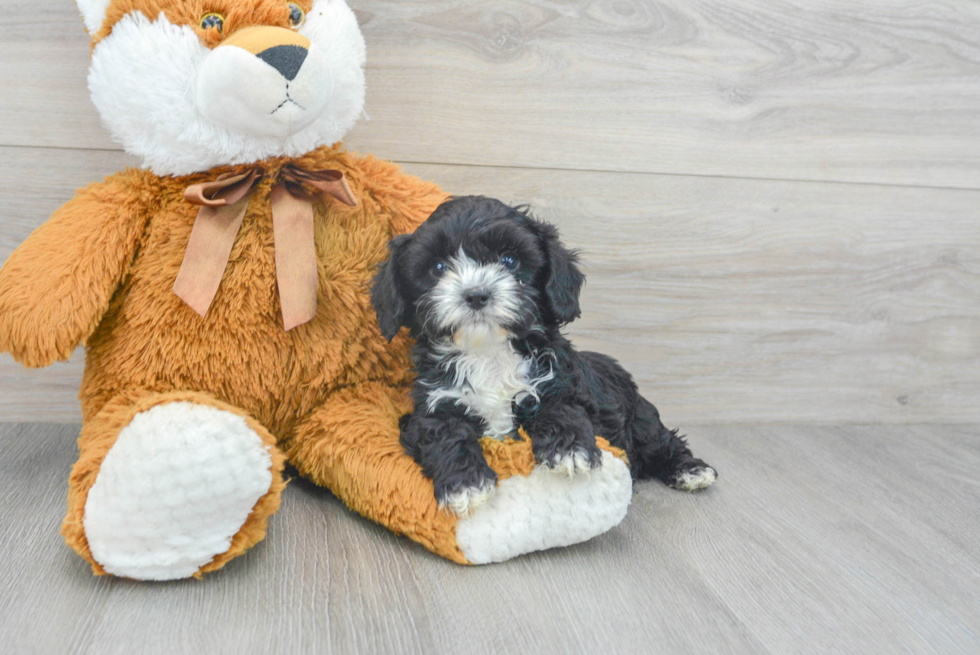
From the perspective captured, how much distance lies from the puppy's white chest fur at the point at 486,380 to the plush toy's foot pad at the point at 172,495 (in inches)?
12.8

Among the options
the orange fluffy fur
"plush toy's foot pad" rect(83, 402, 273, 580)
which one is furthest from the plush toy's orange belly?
"plush toy's foot pad" rect(83, 402, 273, 580)

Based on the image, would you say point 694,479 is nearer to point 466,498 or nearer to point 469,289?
point 466,498

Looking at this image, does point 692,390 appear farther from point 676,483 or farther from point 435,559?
point 435,559

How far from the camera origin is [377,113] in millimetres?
1611

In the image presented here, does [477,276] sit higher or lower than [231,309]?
higher

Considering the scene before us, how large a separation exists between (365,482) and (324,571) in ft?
0.52

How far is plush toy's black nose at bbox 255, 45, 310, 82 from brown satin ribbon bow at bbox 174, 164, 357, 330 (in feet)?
0.63

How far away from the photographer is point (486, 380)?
1244 millimetres

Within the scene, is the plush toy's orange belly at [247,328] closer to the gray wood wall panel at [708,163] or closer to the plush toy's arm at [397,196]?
the plush toy's arm at [397,196]

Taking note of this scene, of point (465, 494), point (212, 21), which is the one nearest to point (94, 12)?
point (212, 21)

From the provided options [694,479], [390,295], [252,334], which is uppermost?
[390,295]

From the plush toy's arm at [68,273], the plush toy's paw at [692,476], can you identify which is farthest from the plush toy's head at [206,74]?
the plush toy's paw at [692,476]

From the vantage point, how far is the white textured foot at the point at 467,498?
112 centimetres

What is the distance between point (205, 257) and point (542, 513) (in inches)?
26.7
